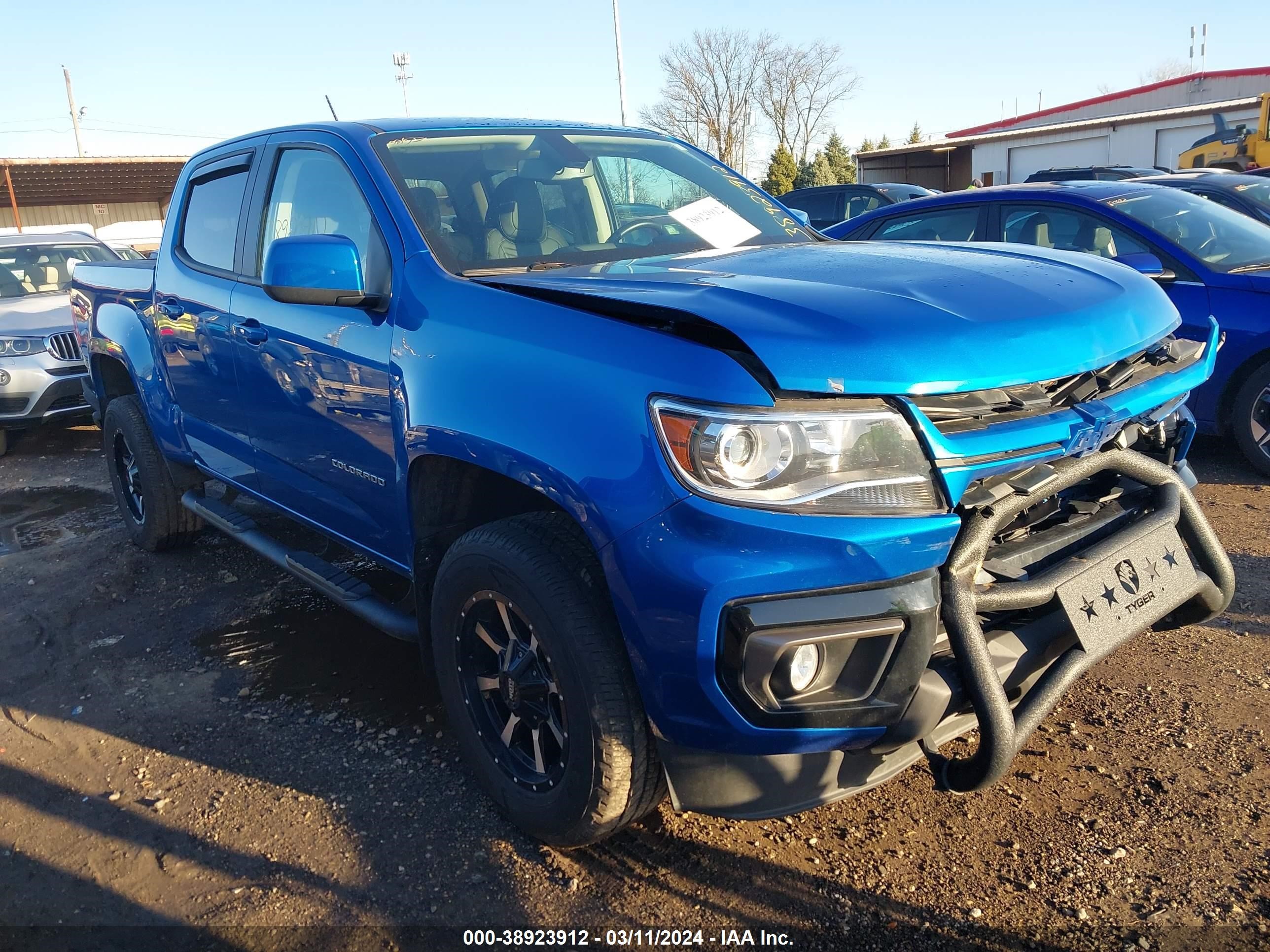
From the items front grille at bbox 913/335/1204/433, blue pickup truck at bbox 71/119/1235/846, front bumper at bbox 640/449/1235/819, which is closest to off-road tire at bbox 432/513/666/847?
blue pickup truck at bbox 71/119/1235/846

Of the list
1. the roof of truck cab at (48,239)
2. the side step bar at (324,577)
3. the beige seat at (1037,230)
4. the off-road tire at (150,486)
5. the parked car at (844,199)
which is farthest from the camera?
the parked car at (844,199)

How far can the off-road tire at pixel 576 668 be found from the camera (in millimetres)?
2166

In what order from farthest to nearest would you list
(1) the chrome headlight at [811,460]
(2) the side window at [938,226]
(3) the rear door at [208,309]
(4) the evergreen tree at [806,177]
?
(4) the evergreen tree at [806,177], (2) the side window at [938,226], (3) the rear door at [208,309], (1) the chrome headlight at [811,460]

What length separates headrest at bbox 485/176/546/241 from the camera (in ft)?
9.86

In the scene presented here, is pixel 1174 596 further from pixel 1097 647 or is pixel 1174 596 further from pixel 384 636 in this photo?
pixel 384 636

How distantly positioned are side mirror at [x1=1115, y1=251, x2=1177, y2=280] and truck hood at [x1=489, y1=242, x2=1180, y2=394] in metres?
1.19

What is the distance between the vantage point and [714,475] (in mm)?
1924

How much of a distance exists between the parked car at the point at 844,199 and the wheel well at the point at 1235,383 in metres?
8.86

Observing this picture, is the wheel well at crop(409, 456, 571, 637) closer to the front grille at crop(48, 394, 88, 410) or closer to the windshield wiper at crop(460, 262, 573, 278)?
the windshield wiper at crop(460, 262, 573, 278)

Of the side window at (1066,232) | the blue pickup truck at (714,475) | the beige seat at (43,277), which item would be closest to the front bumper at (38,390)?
the beige seat at (43,277)

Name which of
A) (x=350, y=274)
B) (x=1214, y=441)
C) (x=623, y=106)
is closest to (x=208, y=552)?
(x=350, y=274)

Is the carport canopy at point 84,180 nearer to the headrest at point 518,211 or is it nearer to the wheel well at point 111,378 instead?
the wheel well at point 111,378

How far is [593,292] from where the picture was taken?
7.39 ft

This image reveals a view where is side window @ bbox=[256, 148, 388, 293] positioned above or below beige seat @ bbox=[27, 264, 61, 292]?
above
